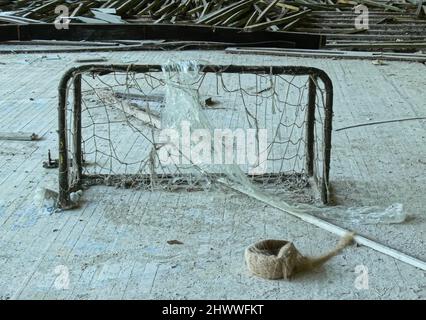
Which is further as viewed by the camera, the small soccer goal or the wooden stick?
the small soccer goal

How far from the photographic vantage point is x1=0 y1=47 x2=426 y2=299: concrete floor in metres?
3.15

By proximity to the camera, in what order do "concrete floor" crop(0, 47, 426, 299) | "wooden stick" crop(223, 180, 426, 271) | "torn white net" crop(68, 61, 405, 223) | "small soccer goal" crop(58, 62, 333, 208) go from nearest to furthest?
"concrete floor" crop(0, 47, 426, 299) → "wooden stick" crop(223, 180, 426, 271) → "small soccer goal" crop(58, 62, 333, 208) → "torn white net" crop(68, 61, 405, 223)

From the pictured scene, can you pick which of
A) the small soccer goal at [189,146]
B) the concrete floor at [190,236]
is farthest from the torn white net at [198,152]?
the concrete floor at [190,236]

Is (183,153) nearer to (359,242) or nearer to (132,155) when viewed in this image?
(132,155)

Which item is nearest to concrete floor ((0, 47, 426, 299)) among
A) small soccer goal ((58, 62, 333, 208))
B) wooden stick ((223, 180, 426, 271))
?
wooden stick ((223, 180, 426, 271))

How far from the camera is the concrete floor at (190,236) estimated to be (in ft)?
10.3

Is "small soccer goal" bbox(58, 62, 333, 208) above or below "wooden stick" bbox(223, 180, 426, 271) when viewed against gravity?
above

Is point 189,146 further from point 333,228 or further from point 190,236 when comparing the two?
point 333,228

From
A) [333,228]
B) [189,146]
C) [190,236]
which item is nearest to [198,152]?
[189,146]

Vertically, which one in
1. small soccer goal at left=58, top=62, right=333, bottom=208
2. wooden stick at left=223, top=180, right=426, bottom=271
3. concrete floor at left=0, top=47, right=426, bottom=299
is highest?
small soccer goal at left=58, top=62, right=333, bottom=208

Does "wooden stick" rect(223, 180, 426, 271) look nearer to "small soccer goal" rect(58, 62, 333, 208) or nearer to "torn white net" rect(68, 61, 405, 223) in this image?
"torn white net" rect(68, 61, 405, 223)

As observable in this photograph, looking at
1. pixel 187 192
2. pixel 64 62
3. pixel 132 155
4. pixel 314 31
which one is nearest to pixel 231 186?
pixel 187 192

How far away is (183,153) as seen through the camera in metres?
4.54

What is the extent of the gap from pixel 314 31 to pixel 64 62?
4.13 metres
